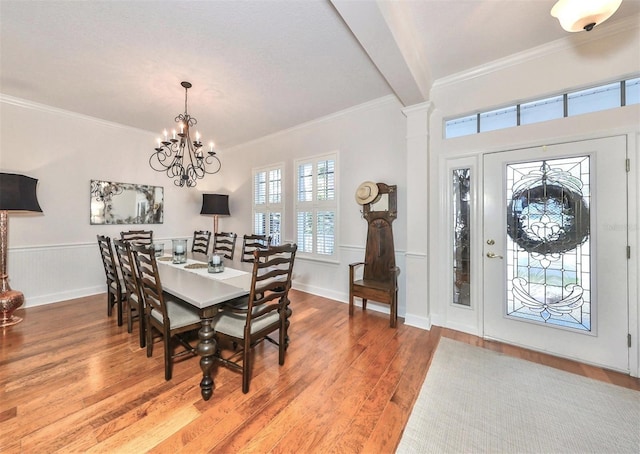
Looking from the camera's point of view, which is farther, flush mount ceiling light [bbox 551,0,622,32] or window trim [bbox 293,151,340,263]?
window trim [bbox 293,151,340,263]

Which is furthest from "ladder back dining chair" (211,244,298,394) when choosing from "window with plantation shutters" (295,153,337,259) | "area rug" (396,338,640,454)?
"window with plantation shutters" (295,153,337,259)

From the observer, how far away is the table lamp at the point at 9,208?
2.82 meters

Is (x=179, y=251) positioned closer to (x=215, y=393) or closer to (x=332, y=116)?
(x=215, y=393)

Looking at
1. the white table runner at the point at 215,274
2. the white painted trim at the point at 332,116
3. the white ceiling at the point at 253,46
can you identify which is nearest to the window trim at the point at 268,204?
the white painted trim at the point at 332,116

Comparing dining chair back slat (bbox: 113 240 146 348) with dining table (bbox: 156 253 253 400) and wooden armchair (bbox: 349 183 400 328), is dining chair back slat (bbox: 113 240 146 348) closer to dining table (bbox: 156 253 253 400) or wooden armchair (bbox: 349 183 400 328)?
dining table (bbox: 156 253 253 400)

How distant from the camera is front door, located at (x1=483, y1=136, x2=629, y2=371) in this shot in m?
2.04

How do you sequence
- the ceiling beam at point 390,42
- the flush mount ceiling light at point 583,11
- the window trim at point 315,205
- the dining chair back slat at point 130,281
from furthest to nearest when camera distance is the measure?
the window trim at point 315,205 → the dining chair back slat at point 130,281 → the ceiling beam at point 390,42 → the flush mount ceiling light at point 583,11

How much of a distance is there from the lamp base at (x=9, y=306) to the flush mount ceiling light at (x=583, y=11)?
5707 mm

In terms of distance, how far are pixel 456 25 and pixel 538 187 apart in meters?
1.61

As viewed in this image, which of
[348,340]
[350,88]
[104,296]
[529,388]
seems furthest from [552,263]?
[104,296]

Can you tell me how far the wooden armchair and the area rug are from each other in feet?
3.81

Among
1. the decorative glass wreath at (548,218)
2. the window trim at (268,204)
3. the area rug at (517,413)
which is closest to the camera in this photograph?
the area rug at (517,413)

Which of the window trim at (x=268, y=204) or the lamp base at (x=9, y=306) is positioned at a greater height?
the window trim at (x=268, y=204)

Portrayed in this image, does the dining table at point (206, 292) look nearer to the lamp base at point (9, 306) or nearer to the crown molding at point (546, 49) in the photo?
the lamp base at point (9, 306)
